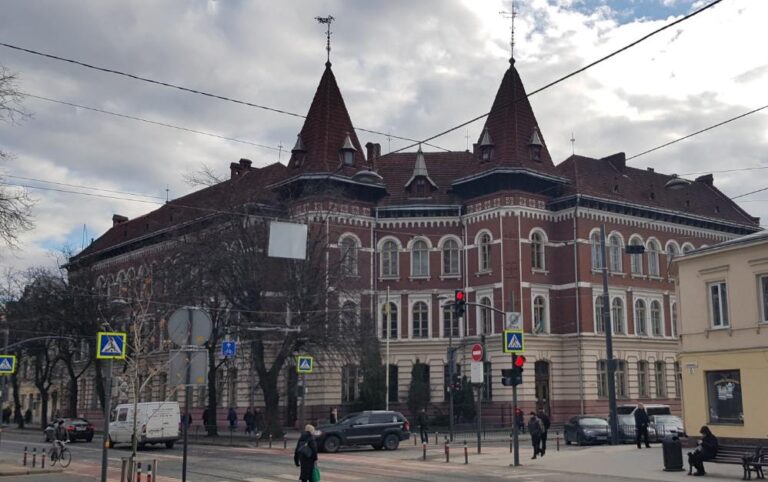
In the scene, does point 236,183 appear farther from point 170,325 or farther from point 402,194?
point 170,325

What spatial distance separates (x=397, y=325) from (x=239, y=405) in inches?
489

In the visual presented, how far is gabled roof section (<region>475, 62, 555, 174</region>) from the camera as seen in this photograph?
177 ft

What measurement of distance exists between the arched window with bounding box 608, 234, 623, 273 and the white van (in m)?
30.9

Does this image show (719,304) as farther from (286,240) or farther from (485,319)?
(485,319)

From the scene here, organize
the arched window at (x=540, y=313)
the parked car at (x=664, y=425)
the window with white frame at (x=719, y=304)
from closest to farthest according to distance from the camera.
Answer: the window with white frame at (x=719, y=304)
the parked car at (x=664, y=425)
the arched window at (x=540, y=313)

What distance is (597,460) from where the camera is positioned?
26.8 m

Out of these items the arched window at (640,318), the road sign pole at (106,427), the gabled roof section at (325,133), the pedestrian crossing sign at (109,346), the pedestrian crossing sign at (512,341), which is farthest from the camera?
the arched window at (640,318)

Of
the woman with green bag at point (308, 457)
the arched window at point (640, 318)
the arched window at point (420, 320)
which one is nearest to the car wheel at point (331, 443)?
the woman with green bag at point (308, 457)

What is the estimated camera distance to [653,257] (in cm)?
5838

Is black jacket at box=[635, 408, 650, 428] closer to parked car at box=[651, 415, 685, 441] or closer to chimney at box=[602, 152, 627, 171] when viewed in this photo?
parked car at box=[651, 415, 685, 441]

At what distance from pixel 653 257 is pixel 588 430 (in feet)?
85.7

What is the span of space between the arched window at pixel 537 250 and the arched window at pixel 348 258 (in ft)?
38.0

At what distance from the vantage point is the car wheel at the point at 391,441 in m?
34.0

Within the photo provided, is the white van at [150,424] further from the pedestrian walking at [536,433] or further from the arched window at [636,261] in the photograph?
the arched window at [636,261]
